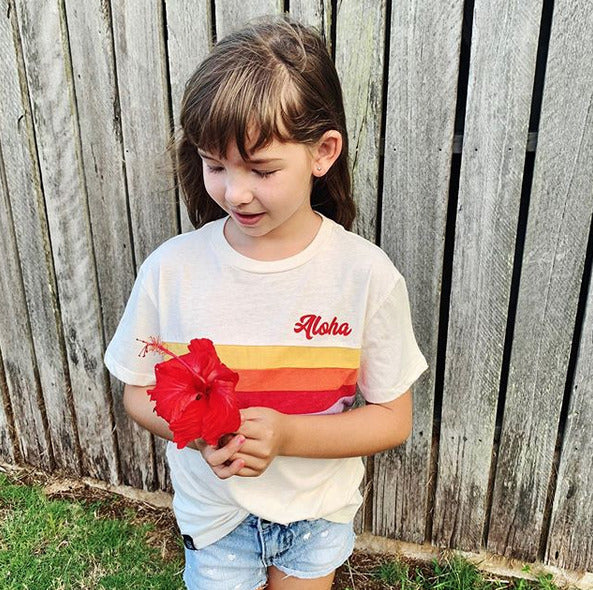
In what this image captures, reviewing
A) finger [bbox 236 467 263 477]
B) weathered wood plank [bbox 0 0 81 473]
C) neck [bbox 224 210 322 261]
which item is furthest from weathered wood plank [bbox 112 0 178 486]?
finger [bbox 236 467 263 477]

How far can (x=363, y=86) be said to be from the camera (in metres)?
2.09

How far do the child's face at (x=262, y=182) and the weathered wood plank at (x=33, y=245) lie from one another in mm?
1370

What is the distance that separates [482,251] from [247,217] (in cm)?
101

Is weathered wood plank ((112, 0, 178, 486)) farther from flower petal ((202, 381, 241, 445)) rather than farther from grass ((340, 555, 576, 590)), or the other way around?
grass ((340, 555, 576, 590))

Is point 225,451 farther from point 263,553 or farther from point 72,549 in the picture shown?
point 72,549

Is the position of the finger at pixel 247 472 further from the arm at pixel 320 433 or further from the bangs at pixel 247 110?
the bangs at pixel 247 110

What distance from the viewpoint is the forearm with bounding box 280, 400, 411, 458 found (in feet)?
5.14

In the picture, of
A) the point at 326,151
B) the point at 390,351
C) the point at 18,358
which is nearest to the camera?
the point at 326,151

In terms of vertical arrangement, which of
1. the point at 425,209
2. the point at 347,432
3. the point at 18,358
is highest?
the point at 425,209

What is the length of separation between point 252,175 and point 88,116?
4.12 ft

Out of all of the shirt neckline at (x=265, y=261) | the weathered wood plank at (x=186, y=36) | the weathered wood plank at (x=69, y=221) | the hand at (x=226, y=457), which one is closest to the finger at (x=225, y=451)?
the hand at (x=226, y=457)

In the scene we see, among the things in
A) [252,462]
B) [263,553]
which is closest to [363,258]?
[252,462]

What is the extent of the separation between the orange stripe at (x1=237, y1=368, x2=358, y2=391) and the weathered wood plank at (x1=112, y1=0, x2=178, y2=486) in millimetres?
1005

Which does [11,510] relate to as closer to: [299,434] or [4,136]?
[4,136]
